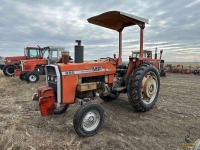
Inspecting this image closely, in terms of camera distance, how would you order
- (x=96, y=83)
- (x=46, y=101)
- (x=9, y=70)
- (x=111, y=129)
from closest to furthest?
(x=46, y=101) → (x=111, y=129) → (x=96, y=83) → (x=9, y=70)

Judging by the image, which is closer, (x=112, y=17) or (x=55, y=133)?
(x=55, y=133)

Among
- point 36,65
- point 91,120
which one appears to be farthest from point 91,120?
point 36,65

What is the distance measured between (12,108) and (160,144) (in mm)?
4512

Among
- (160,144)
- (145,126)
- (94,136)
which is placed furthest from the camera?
(145,126)

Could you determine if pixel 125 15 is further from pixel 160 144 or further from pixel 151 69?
pixel 160 144

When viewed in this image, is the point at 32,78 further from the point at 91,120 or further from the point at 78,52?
the point at 91,120

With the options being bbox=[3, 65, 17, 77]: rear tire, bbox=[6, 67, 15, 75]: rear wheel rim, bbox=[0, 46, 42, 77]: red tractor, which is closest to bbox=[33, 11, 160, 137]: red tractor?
bbox=[0, 46, 42, 77]: red tractor

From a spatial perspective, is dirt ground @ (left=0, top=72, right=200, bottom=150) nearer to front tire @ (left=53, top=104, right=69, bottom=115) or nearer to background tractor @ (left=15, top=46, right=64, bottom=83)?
front tire @ (left=53, top=104, right=69, bottom=115)

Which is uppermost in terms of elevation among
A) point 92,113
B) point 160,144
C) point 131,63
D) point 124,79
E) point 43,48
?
point 43,48

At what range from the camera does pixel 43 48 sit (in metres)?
16.3

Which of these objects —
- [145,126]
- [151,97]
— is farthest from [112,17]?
[145,126]

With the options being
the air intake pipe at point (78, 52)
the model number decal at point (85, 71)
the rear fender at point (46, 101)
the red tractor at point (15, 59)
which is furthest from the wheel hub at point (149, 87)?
the red tractor at point (15, 59)

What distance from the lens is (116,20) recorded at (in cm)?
598

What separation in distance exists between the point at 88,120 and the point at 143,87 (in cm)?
216
